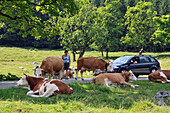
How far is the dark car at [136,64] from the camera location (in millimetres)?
14438

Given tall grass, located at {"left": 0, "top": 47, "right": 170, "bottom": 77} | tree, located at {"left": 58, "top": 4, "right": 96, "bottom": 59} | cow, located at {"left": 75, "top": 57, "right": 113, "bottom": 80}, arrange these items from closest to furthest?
cow, located at {"left": 75, "top": 57, "right": 113, "bottom": 80} → tall grass, located at {"left": 0, "top": 47, "right": 170, "bottom": 77} → tree, located at {"left": 58, "top": 4, "right": 96, "bottom": 59}

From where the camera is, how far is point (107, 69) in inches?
512

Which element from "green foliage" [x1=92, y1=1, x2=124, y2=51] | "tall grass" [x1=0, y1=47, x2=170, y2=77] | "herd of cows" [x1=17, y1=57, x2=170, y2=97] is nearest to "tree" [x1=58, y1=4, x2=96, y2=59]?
"tall grass" [x1=0, y1=47, x2=170, y2=77]

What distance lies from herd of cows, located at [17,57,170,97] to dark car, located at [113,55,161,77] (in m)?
1.79

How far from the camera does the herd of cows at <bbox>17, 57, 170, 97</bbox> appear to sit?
7.11 metres

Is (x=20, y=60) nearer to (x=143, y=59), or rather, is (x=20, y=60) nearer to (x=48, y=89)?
(x=143, y=59)

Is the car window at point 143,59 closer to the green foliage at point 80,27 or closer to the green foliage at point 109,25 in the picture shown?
the green foliage at point 80,27

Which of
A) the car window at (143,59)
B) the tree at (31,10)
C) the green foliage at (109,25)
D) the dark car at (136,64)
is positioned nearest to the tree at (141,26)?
the green foliage at (109,25)

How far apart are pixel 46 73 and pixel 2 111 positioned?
6421 mm

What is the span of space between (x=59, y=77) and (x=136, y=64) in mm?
6437

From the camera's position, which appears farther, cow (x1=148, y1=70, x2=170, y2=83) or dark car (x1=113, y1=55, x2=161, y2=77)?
dark car (x1=113, y1=55, x2=161, y2=77)

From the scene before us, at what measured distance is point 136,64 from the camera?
1499 cm

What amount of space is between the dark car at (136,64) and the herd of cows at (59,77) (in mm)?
1793

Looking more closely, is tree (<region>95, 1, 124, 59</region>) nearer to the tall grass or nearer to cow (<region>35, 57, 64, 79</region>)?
the tall grass
